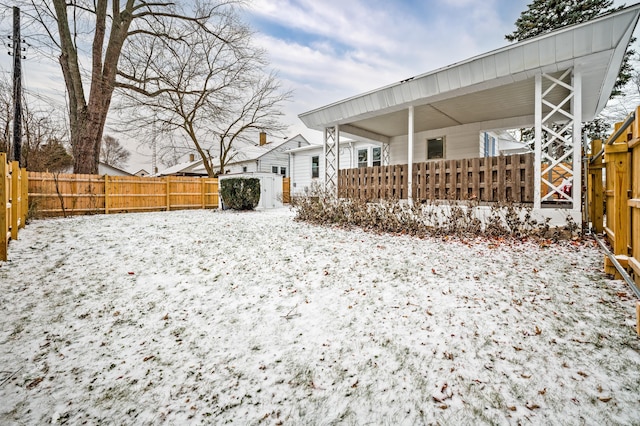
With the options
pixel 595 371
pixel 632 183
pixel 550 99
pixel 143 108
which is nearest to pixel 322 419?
pixel 595 371

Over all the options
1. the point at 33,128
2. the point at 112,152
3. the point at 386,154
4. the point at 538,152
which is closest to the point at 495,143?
the point at 386,154

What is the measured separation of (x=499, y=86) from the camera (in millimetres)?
6262

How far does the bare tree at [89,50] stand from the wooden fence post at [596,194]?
1528 cm

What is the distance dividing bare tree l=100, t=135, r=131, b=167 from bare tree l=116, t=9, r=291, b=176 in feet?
108

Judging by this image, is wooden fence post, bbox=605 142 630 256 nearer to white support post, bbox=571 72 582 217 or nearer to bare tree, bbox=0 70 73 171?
white support post, bbox=571 72 582 217

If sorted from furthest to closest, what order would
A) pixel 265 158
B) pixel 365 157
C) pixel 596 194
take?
pixel 265 158, pixel 365 157, pixel 596 194

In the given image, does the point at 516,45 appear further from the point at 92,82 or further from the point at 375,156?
the point at 92,82

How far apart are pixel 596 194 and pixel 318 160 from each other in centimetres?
1496

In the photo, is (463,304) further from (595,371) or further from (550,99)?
(550,99)

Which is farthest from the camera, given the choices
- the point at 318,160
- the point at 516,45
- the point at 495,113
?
the point at 318,160

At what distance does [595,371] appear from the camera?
1.81 m

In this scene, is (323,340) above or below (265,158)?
below

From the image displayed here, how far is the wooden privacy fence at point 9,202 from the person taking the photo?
387cm

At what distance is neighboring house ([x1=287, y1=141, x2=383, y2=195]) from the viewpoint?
15493 millimetres
